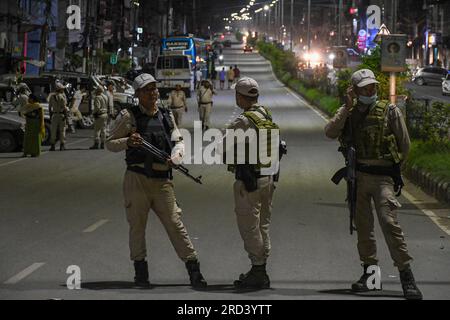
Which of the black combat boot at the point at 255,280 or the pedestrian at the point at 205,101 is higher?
the pedestrian at the point at 205,101

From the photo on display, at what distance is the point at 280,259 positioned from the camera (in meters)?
12.5

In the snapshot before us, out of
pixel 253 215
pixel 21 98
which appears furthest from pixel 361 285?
pixel 21 98

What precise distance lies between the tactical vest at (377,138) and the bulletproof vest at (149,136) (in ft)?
5.51

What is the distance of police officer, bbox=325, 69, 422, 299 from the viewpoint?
10.3m

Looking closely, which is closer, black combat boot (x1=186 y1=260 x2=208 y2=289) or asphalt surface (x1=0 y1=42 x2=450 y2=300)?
black combat boot (x1=186 y1=260 x2=208 y2=289)

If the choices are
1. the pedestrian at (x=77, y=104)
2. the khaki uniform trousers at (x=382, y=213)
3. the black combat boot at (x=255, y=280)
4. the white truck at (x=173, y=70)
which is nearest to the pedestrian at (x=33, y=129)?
the pedestrian at (x=77, y=104)

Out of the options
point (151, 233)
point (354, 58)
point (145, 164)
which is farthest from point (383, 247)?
point (354, 58)

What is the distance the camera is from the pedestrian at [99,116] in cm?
3069

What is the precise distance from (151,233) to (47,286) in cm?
395

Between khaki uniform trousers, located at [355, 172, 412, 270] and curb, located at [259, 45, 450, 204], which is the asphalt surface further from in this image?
khaki uniform trousers, located at [355, 172, 412, 270]

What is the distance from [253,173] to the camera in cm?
1055

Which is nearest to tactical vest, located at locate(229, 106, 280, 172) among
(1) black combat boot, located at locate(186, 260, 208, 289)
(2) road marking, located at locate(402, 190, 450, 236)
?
(1) black combat boot, located at locate(186, 260, 208, 289)

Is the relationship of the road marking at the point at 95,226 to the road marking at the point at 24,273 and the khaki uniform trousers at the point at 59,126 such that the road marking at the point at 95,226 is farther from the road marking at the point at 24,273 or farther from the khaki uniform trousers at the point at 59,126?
the khaki uniform trousers at the point at 59,126

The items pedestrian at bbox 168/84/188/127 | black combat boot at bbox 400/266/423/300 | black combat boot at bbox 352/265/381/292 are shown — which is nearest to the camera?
black combat boot at bbox 400/266/423/300
